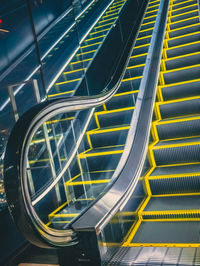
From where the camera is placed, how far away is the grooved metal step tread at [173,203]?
2459 mm

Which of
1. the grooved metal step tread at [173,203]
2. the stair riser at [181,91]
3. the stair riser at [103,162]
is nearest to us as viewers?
the grooved metal step tread at [173,203]

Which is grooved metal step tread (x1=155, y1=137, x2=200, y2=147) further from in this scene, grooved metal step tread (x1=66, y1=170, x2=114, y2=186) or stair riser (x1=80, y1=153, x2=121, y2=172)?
grooved metal step tread (x1=66, y1=170, x2=114, y2=186)

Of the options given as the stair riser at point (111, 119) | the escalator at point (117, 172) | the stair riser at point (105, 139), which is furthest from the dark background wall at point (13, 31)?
the stair riser at point (105, 139)

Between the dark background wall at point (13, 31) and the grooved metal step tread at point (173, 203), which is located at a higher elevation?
the dark background wall at point (13, 31)

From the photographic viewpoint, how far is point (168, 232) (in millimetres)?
2293

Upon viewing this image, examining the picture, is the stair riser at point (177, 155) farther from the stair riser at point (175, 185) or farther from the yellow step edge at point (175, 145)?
the stair riser at point (175, 185)

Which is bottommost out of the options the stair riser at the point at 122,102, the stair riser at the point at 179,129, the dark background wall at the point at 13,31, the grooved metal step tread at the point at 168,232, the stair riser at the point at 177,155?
the grooved metal step tread at the point at 168,232

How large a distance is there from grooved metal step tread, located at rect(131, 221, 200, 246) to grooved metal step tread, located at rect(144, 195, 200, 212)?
118 millimetres

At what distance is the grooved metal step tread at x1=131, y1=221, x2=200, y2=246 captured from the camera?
7.08ft

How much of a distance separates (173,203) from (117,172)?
58cm

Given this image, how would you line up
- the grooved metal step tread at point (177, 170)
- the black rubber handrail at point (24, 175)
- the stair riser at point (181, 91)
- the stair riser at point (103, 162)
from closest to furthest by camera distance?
the black rubber handrail at point (24, 175), the stair riser at point (103, 162), the grooved metal step tread at point (177, 170), the stair riser at point (181, 91)

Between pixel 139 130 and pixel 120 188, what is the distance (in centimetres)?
89

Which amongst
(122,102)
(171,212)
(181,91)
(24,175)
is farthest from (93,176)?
(181,91)

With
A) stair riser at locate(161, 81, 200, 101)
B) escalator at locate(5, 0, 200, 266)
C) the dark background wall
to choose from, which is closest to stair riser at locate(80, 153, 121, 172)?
escalator at locate(5, 0, 200, 266)
